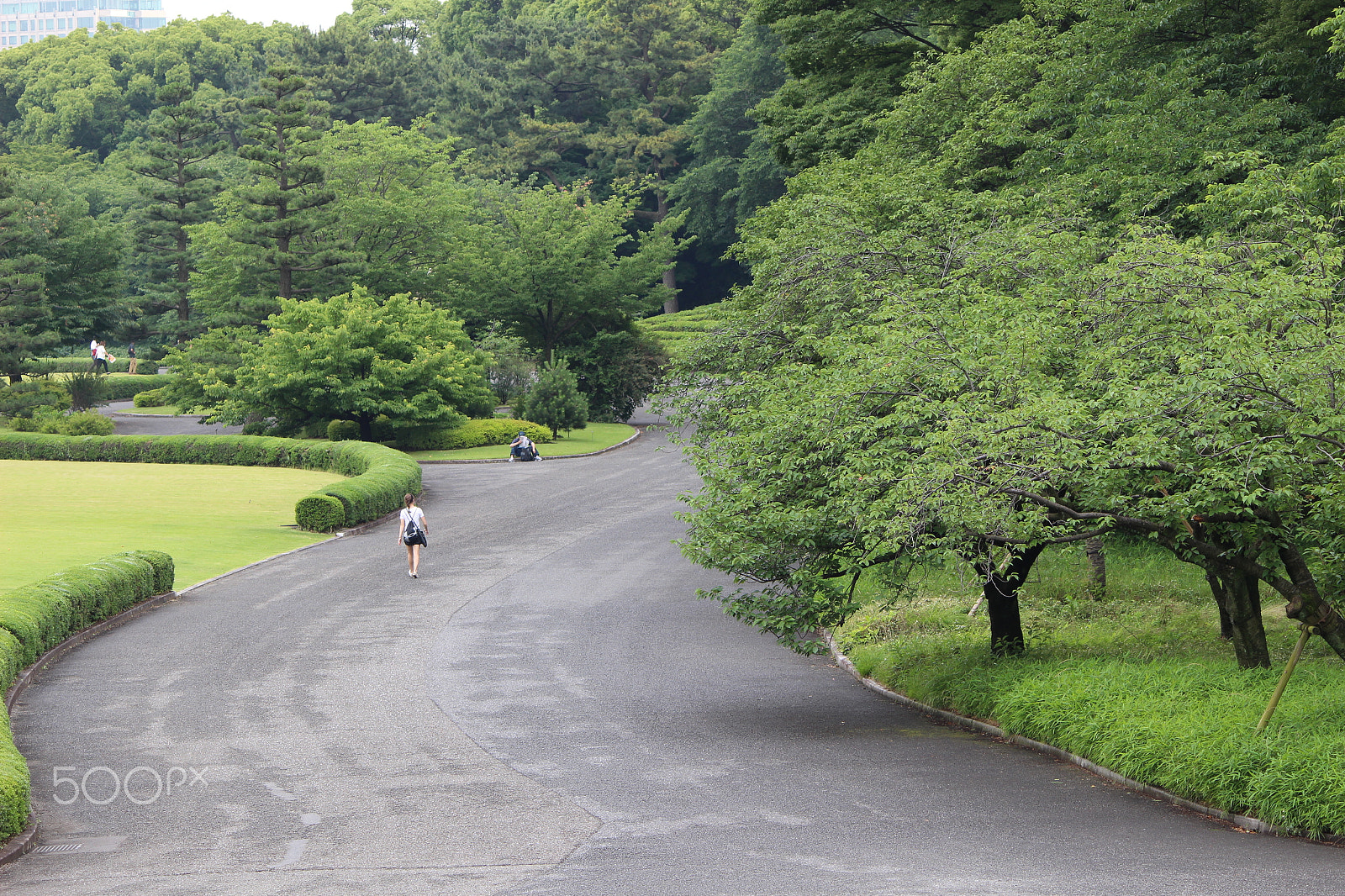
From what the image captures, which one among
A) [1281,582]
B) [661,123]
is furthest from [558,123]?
[1281,582]

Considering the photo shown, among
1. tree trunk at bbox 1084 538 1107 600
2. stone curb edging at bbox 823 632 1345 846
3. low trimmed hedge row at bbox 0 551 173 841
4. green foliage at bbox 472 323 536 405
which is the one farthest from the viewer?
green foliage at bbox 472 323 536 405

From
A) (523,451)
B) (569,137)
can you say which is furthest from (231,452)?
(569,137)

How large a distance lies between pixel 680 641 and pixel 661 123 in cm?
6600

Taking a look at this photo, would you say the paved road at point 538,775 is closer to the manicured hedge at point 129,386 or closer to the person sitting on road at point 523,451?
the person sitting on road at point 523,451

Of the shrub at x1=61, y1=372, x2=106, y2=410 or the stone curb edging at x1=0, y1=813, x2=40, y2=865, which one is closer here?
the stone curb edging at x1=0, y1=813, x2=40, y2=865

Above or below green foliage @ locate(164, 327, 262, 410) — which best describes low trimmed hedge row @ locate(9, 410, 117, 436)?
below

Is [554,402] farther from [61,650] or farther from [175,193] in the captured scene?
[175,193]

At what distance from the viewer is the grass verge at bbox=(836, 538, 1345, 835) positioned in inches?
405

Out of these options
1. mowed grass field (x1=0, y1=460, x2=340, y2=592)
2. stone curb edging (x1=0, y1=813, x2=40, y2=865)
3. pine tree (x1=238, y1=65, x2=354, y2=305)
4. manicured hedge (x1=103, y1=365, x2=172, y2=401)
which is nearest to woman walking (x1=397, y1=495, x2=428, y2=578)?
mowed grass field (x1=0, y1=460, x2=340, y2=592)

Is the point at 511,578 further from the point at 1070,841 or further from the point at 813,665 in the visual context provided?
the point at 1070,841

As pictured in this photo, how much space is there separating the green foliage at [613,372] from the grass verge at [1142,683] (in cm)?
3374

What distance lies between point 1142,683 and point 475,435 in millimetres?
34694

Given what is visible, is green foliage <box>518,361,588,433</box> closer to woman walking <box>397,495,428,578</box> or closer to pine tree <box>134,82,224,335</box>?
woman walking <box>397,495,428,578</box>

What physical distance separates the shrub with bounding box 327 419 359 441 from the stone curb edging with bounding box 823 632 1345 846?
30.9 metres
